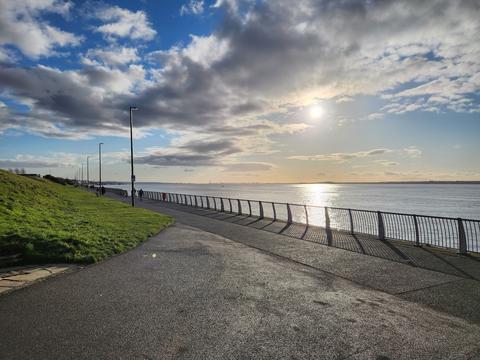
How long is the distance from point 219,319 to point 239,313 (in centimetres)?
40

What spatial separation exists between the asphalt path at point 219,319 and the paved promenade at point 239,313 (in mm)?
16

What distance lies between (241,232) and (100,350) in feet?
36.9

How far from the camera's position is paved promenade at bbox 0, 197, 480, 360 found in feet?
14.6

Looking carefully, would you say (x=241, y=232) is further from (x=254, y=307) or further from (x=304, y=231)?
(x=254, y=307)

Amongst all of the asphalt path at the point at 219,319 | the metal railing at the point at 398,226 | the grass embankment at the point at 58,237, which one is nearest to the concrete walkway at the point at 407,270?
the asphalt path at the point at 219,319

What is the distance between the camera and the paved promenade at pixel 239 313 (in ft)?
14.6

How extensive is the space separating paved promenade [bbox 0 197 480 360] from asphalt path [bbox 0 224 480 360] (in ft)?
0.05

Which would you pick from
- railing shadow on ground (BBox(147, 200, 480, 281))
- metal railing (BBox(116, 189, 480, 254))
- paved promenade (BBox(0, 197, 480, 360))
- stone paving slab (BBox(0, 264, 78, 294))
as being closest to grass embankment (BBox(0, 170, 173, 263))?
stone paving slab (BBox(0, 264, 78, 294))

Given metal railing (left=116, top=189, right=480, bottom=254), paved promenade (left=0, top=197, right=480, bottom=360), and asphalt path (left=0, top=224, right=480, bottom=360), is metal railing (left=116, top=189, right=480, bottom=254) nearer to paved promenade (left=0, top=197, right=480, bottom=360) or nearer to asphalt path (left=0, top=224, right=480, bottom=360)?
paved promenade (left=0, top=197, right=480, bottom=360)

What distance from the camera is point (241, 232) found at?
15.5m

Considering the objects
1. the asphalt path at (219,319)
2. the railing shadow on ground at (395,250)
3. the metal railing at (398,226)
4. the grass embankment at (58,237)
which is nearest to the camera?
the asphalt path at (219,319)

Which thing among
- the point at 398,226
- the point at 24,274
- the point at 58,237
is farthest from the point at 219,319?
the point at 398,226

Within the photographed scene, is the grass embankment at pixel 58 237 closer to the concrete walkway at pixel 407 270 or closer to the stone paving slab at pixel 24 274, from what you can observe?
the stone paving slab at pixel 24 274

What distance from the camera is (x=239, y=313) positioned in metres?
5.66
